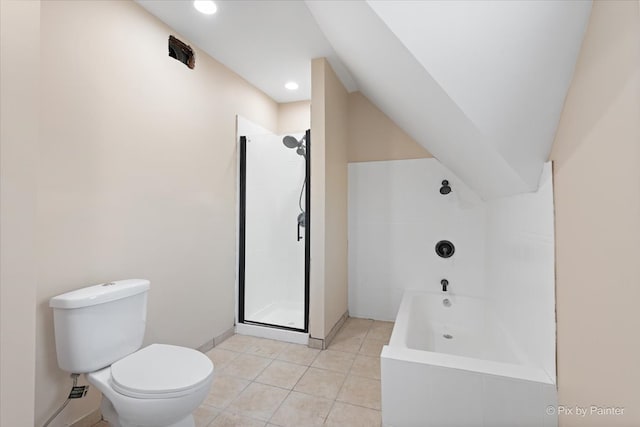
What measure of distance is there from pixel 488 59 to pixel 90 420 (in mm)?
2535

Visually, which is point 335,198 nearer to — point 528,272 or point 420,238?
point 420,238

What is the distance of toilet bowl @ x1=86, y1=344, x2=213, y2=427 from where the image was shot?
1.22m

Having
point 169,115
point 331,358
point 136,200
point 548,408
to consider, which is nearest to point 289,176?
point 169,115

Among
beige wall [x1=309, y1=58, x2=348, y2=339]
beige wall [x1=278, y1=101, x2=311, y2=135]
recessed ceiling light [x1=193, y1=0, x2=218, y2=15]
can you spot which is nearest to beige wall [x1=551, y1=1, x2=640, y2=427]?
beige wall [x1=309, y1=58, x2=348, y2=339]

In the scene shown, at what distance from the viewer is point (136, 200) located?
1.84m

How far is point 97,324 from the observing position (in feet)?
4.67

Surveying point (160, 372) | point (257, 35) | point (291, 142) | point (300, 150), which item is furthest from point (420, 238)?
point (160, 372)

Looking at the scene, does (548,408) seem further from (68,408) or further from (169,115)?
A: (169,115)

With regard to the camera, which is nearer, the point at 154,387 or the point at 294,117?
the point at 154,387

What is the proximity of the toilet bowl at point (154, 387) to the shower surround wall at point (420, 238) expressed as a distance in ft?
6.00

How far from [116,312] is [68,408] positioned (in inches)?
20.6

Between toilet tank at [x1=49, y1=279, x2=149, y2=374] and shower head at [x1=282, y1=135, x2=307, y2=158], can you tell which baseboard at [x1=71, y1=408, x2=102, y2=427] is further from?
shower head at [x1=282, y1=135, x2=307, y2=158]

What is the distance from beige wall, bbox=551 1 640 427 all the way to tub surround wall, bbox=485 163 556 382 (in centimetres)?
10

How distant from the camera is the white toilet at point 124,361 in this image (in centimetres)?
123
